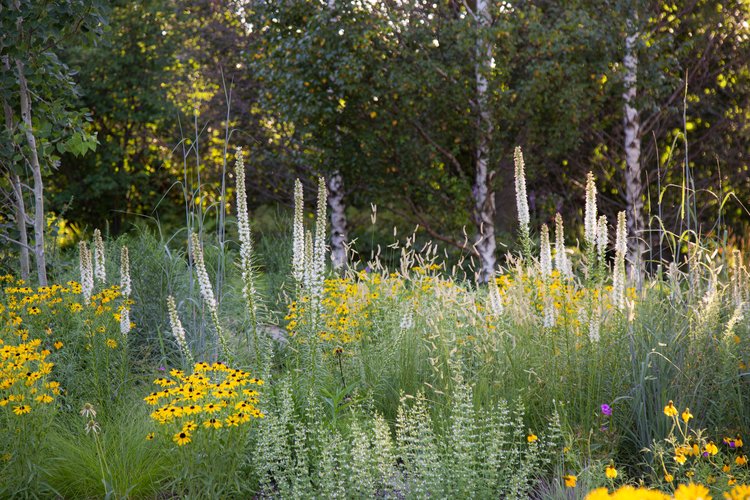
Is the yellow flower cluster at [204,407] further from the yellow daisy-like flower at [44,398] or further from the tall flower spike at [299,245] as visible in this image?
the tall flower spike at [299,245]

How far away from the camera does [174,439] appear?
339 cm

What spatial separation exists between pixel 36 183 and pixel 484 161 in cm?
603

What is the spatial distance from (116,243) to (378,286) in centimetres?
346

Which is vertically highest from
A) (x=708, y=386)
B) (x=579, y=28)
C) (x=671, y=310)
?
(x=579, y=28)

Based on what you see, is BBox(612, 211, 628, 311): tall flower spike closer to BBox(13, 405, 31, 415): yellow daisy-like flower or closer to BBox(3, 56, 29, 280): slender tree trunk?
BBox(13, 405, 31, 415): yellow daisy-like flower

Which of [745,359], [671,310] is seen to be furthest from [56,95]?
[745,359]

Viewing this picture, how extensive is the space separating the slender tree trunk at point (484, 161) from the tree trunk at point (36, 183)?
5.35 metres

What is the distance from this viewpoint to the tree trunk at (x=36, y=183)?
20.8ft

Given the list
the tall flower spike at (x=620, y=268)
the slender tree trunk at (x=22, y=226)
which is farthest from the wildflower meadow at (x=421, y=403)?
the slender tree trunk at (x=22, y=226)

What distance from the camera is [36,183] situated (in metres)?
6.48

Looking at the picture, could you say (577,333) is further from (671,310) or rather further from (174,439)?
(174,439)

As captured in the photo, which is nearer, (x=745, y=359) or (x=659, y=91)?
(x=745, y=359)

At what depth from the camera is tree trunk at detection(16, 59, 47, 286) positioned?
633 cm

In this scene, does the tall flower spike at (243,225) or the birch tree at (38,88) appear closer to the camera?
the tall flower spike at (243,225)
